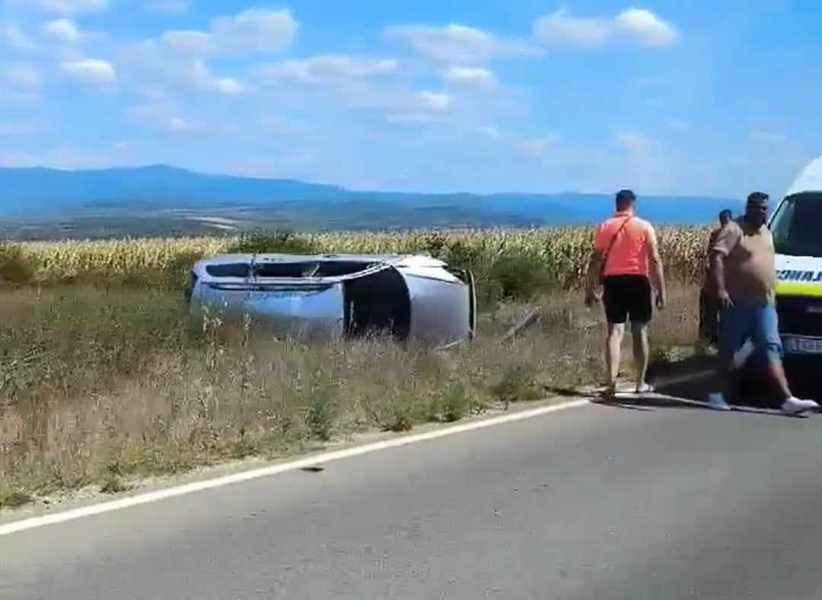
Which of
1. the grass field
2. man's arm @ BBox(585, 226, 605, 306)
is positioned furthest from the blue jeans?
the grass field

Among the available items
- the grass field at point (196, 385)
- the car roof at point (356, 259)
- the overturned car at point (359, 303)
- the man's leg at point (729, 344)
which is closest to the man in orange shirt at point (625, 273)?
the man's leg at point (729, 344)

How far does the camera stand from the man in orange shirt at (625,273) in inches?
438

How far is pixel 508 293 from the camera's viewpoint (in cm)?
2589

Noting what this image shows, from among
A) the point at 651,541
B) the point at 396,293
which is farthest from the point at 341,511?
the point at 396,293

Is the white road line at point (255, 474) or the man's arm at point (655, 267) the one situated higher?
the man's arm at point (655, 267)

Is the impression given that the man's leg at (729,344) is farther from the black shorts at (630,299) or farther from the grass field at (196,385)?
the grass field at (196,385)

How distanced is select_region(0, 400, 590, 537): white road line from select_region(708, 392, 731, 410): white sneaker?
1266 mm

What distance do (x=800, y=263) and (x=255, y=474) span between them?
243 inches

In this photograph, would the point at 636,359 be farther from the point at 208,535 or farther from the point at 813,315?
the point at 208,535

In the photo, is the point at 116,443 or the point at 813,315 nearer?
the point at 116,443

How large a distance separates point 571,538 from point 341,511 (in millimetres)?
1350

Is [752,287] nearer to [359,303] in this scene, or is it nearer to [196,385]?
[196,385]

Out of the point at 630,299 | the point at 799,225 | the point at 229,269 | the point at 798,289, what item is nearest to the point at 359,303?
the point at 229,269

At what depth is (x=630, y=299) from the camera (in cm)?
1120
